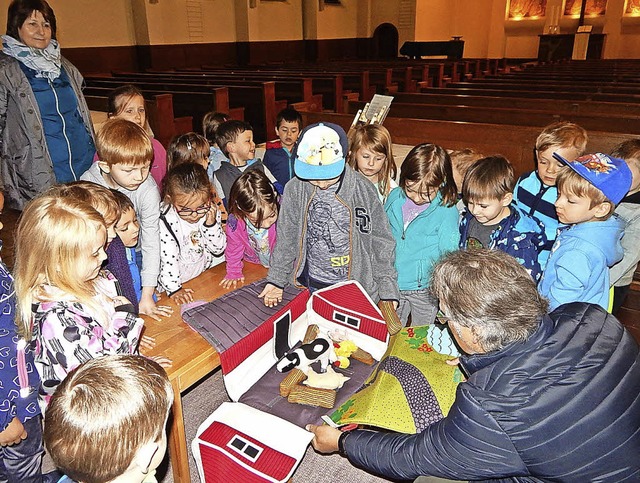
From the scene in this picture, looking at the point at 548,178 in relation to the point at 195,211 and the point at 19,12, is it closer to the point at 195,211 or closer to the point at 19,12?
the point at 195,211

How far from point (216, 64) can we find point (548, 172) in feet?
39.6

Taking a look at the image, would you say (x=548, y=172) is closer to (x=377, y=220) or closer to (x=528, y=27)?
(x=377, y=220)

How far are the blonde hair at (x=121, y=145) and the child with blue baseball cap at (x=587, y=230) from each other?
1.87m

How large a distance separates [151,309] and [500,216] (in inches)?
68.8

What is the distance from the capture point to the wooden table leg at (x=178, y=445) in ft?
6.53

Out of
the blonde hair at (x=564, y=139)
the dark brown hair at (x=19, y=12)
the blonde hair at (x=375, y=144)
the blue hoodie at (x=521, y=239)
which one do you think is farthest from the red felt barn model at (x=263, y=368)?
the dark brown hair at (x=19, y=12)

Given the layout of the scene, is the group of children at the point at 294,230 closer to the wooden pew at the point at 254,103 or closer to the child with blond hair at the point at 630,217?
the child with blond hair at the point at 630,217

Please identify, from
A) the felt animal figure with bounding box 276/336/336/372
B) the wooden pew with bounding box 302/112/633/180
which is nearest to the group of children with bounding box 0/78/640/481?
the felt animal figure with bounding box 276/336/336/372

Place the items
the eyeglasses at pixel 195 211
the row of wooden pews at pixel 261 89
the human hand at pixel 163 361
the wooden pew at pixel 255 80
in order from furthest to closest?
the wooden pew at pixel 255 80, the row of wooden pews at pixel 261 89, the eyeglasses at pixel 195 211, the human hand at pixel 163 361

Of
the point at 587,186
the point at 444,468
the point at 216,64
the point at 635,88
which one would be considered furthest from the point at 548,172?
the point at 216,64

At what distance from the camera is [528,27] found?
1814 cm

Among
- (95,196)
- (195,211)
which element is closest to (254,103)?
(195,211)

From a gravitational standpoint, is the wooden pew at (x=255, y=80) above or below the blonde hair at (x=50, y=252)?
above

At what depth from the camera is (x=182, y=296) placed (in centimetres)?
238
